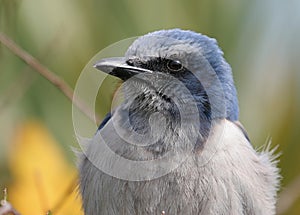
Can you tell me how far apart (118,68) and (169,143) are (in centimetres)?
47

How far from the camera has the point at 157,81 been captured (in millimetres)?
4914

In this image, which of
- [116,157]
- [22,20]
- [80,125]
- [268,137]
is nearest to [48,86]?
[22,20]

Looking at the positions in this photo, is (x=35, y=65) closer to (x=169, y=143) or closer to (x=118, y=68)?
(x=118, y=68)

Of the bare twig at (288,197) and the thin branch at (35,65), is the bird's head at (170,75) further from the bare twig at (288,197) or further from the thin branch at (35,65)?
the bare twig at (288,197)

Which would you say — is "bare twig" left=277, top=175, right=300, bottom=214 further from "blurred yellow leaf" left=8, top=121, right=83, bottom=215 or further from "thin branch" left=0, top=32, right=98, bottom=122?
"thin branch" left=0, top=32, right=98, bottom=122

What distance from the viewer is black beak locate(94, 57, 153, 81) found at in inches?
189

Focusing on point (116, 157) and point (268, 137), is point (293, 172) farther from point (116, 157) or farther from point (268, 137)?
point (116, 157)

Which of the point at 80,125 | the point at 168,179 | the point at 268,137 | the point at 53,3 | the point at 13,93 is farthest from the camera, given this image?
the point at 53,3

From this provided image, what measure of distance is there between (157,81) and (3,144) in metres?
2.09

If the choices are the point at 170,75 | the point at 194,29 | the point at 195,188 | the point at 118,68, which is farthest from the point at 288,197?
the point at 118,68

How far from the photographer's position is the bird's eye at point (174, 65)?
4953mm

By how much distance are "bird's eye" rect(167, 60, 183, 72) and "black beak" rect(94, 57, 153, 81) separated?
0.12 m

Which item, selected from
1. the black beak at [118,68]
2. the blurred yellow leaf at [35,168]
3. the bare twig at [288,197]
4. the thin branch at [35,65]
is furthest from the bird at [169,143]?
the blurred yellow leaf at [35,168]

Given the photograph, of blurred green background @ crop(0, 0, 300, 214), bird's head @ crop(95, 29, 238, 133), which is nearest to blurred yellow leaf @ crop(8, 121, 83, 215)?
blurred green background @ crop(0, 0, 300, 214)
